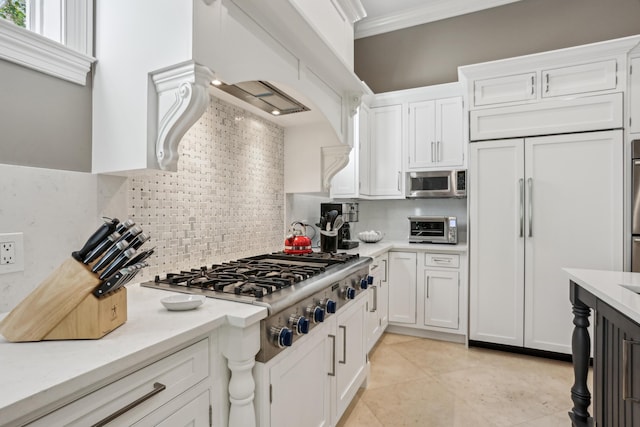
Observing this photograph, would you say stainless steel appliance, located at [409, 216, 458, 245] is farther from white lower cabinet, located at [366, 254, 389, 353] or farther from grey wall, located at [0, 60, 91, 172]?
grey wall, located at [0, 60, 91, 172]

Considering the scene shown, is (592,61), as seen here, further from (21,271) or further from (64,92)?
(21,271)

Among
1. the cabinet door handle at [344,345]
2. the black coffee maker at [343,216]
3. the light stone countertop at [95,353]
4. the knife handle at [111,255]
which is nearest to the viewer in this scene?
the light stone countertop at [95,353]

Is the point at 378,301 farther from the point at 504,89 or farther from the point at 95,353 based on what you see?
the point at 95,353

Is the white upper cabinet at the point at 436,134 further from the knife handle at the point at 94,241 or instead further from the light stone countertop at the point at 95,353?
the knife handle at the point at 94,241

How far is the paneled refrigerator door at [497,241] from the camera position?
2.87 m

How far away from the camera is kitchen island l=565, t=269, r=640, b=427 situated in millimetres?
1226

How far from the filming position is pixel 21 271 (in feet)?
3.51

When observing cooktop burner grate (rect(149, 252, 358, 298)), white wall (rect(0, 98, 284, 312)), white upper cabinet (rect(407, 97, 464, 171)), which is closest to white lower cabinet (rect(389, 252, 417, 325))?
white upper cabinet (rect(407, 97, 464, 171))

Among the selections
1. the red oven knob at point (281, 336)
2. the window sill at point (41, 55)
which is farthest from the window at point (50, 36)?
the red oven knob at point (281, 336)

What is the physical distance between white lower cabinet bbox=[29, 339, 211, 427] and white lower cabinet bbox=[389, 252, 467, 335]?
2556 mm

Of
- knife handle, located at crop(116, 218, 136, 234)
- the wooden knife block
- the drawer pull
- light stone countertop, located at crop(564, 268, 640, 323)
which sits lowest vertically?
the drawer pull

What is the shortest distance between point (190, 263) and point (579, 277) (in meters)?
1.98

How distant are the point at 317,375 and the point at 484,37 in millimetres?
3704

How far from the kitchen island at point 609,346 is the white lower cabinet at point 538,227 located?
106 cm
